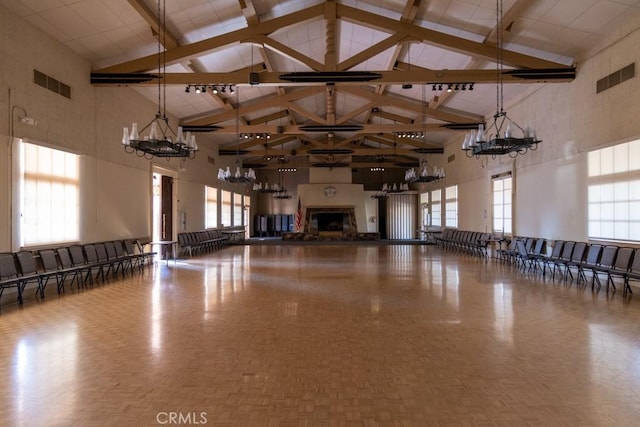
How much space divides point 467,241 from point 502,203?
1896mm

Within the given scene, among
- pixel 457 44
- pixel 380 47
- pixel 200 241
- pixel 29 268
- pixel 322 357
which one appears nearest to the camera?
pixel 322 357

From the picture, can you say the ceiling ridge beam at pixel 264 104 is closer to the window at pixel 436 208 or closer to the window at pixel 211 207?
the window at pixel 211 207

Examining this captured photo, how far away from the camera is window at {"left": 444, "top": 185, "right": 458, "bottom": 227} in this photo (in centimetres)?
1570

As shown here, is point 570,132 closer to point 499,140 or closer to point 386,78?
point 499,140

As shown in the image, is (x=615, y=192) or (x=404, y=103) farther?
(x=404, y=103)

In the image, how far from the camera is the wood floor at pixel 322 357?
101 inches

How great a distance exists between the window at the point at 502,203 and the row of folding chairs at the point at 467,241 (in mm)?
470

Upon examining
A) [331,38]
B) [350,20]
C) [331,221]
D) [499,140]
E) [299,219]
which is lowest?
[331,221]

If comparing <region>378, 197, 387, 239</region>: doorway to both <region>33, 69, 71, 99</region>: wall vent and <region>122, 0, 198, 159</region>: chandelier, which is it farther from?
<region>33, 69, 71, 99</region>: wall vent

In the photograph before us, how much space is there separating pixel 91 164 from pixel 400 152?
43.0 ft

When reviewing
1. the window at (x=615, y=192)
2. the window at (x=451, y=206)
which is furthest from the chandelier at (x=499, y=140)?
the window at (x=451, y=206)

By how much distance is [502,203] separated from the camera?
11.5 meters
